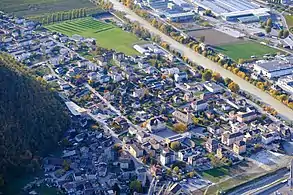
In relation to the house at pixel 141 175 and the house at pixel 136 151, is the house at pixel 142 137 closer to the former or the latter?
the house at pixel 136 151

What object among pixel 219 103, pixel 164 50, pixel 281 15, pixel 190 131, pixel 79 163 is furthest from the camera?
pixel 281 15

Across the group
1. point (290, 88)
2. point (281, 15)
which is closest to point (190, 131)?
point (290, 88)

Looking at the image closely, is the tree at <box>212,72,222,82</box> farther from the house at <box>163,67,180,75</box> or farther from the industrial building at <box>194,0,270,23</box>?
the industrial building at <box>194,0,270,23</box>

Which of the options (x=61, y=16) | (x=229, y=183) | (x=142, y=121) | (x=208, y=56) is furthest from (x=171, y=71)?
(x=61, y=16)

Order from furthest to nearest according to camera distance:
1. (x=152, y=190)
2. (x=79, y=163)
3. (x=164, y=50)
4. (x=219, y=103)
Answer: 1. (x=164, y=50)
2. (x=219, y=103)
3. (x=79, y=163)
4. (x=152, y=190)

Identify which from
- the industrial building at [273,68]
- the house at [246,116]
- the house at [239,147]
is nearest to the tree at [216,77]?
the industrial building at [273,68]

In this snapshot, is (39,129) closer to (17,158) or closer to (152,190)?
(17,158)

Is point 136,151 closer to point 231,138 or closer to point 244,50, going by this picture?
point 231,138
